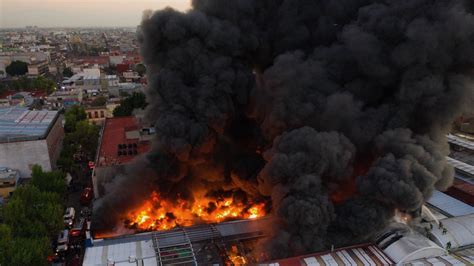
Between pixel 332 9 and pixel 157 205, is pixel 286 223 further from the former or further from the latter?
pixel 332 9

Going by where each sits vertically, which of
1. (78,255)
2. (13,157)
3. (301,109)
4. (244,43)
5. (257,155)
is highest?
(244,43)

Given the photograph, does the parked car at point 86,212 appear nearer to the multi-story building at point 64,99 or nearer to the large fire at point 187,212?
the large fire at point 187,212

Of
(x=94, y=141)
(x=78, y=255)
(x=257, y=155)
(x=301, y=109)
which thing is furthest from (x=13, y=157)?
(x=301, y=109)

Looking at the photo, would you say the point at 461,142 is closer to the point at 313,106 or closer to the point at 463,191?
the point at 463,191

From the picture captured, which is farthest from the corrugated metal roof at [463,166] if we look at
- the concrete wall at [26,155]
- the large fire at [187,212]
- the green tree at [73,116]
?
the green tree at [73,116]

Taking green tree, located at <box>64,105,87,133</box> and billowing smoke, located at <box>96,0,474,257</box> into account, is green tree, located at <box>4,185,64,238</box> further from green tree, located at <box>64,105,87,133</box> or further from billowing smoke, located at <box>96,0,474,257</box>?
green tree, located at <box>64,105,87,133</box>
